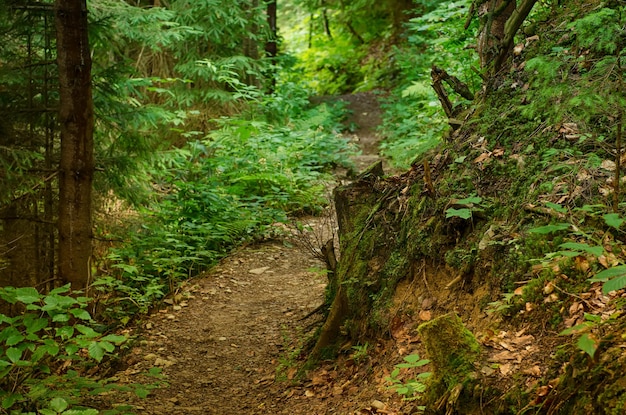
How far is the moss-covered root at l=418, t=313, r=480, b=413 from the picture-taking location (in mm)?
3209

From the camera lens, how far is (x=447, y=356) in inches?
131

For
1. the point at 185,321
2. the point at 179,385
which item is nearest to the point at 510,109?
the point at 179,385

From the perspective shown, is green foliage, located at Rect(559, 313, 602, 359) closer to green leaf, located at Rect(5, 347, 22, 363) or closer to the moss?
the moss

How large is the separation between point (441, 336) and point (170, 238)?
5917mm

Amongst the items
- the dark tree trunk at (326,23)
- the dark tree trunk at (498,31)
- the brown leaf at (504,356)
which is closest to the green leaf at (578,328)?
the brown leaf at (504,356)

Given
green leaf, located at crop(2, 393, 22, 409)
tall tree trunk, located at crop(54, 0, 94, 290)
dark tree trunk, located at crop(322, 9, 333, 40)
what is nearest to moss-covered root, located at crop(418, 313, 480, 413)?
green leaf, located at crop(2, 393, 22, 409)

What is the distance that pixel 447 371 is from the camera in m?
3.28

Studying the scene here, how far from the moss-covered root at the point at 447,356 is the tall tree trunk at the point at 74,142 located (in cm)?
416

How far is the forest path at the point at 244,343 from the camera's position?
481 centimetres

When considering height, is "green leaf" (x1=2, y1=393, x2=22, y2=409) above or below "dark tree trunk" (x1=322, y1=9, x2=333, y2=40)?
below

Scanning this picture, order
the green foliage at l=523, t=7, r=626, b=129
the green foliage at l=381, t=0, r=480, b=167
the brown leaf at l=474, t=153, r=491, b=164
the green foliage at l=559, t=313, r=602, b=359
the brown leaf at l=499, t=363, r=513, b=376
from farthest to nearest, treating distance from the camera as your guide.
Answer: the green foliage at l=381, t=0, r=480, b=167, the brown leaf at l=474, t=153, r=491, b=164, the green foliage at l=523, t=7, r=626, b=129, the brown leaf at l=499, t=363, r=513, b=376, the green foliage at l=559, t=313, r=602, b=359

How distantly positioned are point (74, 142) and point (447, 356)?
4.43 metres

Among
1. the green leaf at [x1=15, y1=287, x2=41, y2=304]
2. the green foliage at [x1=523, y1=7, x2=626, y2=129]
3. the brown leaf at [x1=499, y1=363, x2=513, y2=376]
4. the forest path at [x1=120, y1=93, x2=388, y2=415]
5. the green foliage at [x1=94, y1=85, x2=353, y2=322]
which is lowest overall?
the forest path at [x1=120, y1=93, x2=388, y2=415]

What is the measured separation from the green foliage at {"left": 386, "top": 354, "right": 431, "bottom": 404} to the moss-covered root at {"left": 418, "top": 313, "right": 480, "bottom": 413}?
9 centimetres
